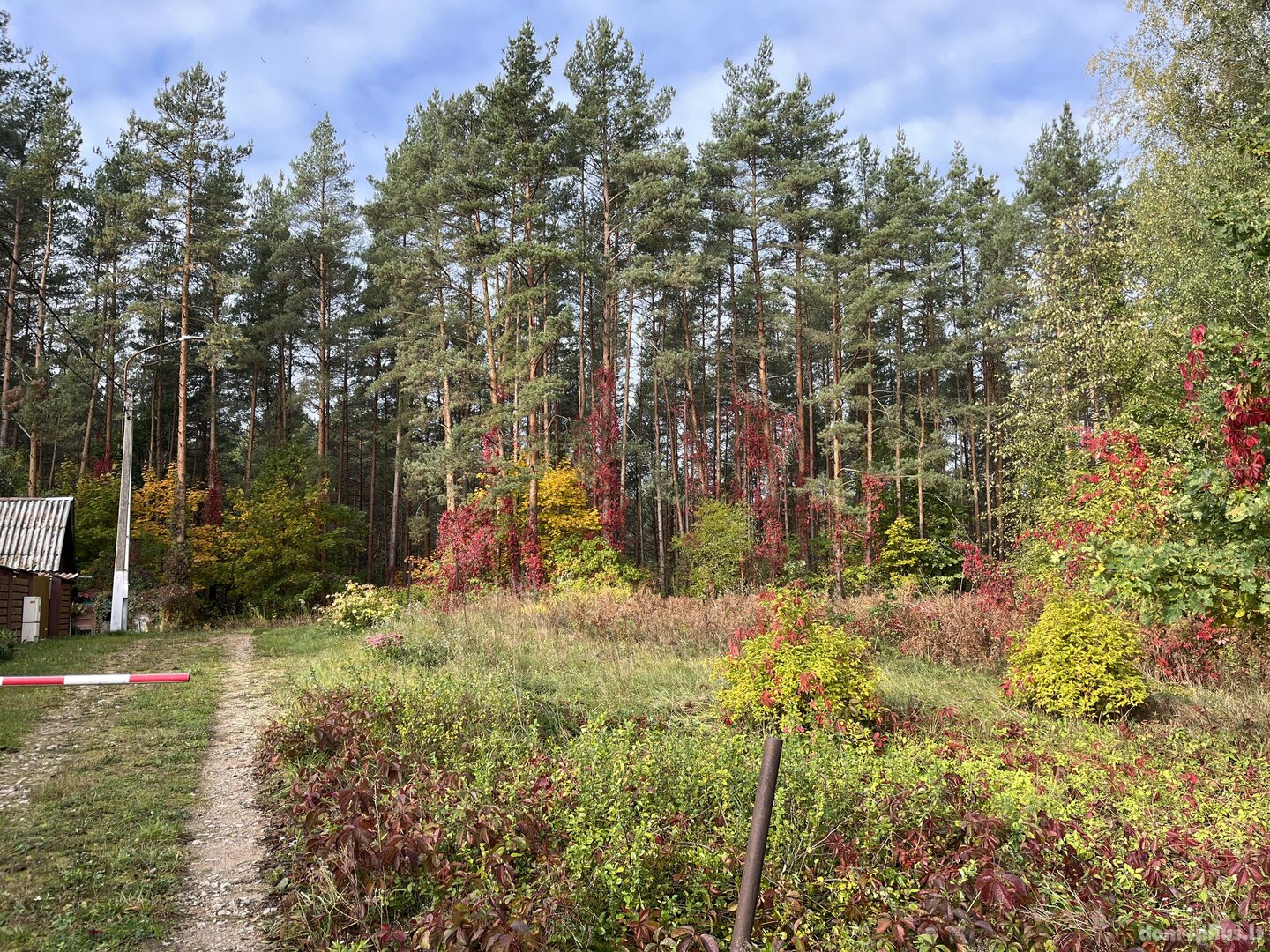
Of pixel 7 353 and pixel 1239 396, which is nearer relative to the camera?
Answer: pixel 1239 396

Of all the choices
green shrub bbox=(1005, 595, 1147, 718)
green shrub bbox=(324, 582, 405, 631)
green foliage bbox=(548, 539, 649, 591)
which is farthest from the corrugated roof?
green shrub bbox=(1005, 595, 1147, 718)

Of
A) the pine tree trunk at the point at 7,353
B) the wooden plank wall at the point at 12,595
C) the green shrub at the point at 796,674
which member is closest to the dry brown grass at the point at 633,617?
the green shrub at the point at 796,674

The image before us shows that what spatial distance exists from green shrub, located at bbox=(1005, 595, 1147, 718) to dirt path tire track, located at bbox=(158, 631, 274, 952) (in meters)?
7.59

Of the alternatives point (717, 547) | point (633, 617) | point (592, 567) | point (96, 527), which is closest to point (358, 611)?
point (633, 617)

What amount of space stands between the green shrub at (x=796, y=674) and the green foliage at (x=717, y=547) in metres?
14.4

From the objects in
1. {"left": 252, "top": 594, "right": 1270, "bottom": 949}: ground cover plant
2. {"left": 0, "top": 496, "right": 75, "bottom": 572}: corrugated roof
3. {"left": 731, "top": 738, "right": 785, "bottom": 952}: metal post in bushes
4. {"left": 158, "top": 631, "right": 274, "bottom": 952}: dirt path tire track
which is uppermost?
{"left": 0, "top": 496, "right": 75, "bottom": 572}: corrugated roof

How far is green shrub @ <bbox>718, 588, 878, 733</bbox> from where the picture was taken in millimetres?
6727

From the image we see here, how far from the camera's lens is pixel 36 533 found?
19.9 metres

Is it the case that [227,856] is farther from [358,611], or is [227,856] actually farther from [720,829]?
[358,611]

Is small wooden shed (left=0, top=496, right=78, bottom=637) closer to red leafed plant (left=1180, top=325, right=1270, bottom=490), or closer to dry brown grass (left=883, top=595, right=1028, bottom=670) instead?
dry brown grass (left=883, top=595, right=1028, bottom=670)

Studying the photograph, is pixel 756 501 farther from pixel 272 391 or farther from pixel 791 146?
pixel 272 391

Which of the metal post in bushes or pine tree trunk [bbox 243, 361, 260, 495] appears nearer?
the metal post in bushes

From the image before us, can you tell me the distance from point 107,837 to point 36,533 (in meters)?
20.0

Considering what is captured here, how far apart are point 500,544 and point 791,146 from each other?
1743 centimetres
